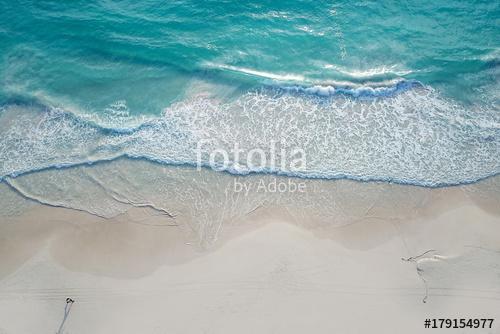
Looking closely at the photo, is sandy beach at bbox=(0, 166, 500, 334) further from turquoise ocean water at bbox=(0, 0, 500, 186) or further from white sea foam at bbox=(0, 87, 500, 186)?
turquoise ocean water at bbox=(0, 0, 500, 186)

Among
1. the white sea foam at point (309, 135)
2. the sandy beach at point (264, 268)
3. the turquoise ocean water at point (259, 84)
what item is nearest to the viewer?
the sandy beach at point (264, 268)

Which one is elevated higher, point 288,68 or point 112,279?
point 288,68

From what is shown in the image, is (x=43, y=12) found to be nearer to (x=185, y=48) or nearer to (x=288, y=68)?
(x=185, y=48)

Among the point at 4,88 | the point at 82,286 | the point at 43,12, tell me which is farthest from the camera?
the point at 43,12

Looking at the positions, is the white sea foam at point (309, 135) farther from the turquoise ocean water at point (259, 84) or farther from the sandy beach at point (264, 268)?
the sandy beach at point (264, 268)

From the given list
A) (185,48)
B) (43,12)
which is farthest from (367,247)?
(43,12)

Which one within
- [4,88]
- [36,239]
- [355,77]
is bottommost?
[36,239]

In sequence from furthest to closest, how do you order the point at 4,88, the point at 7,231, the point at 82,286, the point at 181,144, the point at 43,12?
1. the point at 43,12
2. the point at 4,88
3. the point at 181,144
4. the point at 7,231
5. the point at 82,286

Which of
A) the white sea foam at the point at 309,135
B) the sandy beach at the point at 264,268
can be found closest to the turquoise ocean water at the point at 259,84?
the white sea foam at the point at 309,135
